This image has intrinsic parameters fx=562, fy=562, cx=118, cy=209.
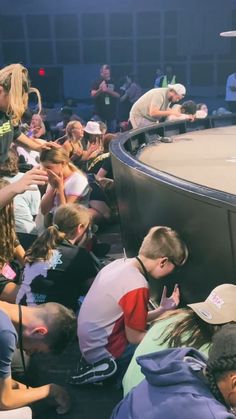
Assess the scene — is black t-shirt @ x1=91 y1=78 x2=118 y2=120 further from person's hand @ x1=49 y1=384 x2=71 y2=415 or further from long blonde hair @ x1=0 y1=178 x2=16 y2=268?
person's hand @ x1=49 y1=384 x2=71 y2=415

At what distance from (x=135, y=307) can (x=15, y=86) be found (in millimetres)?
1855

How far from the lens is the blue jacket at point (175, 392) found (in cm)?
156

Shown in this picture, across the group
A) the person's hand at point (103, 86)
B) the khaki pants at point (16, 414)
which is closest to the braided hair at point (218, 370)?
the khaki pants at point (16, 414)

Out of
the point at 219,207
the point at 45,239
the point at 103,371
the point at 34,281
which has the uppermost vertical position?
the point at 219,207

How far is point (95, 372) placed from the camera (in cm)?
292

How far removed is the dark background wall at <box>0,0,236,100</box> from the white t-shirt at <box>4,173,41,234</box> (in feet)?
41.4

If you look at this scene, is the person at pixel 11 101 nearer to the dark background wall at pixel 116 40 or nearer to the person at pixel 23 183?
the person at pixel 23 183

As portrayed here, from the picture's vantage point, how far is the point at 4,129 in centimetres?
413

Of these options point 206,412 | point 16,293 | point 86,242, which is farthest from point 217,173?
point 206,412


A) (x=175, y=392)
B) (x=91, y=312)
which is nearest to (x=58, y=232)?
(x=91, y=312)

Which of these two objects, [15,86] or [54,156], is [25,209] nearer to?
[54,156]

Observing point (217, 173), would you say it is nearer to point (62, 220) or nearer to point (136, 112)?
point (62, 220)

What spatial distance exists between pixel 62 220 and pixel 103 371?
1003 millimetres

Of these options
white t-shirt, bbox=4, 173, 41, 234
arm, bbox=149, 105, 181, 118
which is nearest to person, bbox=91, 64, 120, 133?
arm, bbox=149, 105, 181, 118
